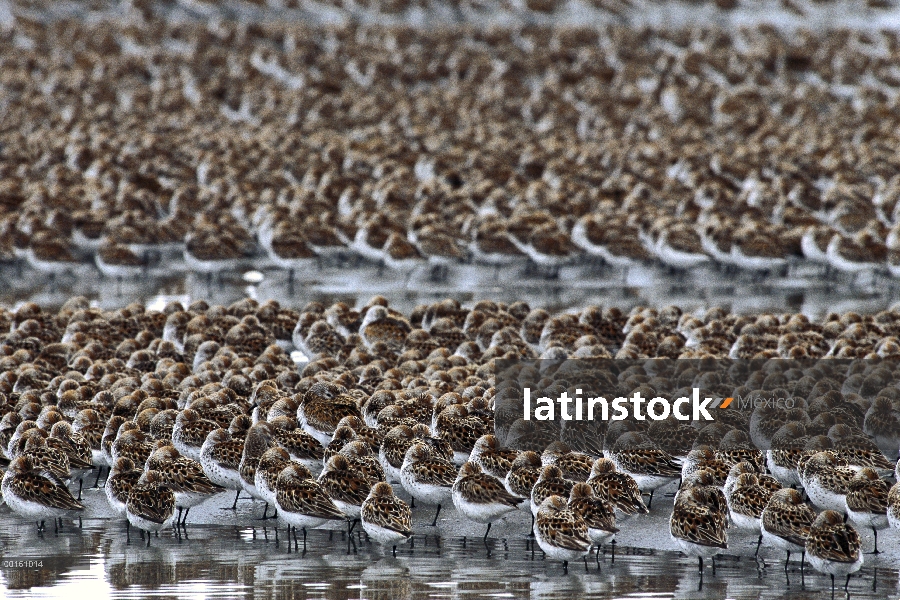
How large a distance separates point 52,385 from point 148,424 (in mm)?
1892

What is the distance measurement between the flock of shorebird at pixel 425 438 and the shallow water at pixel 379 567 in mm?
230

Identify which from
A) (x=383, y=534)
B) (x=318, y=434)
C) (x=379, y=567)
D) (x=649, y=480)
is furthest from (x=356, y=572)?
(x=649, y=480)

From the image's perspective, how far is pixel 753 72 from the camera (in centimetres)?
3688

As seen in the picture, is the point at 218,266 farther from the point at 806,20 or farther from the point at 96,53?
the point at 806,20

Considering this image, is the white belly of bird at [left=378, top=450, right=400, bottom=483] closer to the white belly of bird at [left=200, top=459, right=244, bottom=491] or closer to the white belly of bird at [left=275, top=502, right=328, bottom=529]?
the white belly of bird at [left=275, top=502, right=328, bottom=529]

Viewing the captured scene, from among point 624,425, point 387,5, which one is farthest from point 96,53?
point 624,425

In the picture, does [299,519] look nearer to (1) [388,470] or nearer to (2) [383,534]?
(2) [383,534]

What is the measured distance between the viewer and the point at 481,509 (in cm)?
1123

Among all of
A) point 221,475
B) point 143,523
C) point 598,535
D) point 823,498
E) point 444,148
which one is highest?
point 444,148

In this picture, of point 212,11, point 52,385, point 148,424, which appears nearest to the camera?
point 148,424

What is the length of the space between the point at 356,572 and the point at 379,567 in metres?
0.21

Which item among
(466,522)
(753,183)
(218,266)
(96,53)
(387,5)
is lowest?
(466,522)

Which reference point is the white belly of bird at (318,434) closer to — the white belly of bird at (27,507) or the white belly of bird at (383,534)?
the white belly of bird at (383,534)

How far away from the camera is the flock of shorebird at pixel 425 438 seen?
10.9 m
